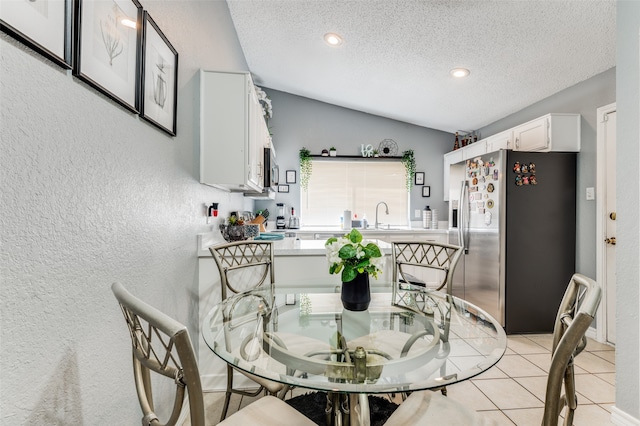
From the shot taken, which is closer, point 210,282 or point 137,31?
point 137,31

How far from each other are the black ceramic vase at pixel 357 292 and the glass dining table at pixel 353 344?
6cm

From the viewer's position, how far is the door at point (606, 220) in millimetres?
2662

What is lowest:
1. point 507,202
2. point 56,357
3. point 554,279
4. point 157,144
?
point 554,279

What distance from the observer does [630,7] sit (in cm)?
159

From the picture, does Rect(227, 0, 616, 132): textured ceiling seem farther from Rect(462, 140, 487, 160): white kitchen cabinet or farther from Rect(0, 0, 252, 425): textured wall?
Rect(0, 0, 252, 425): textured wall

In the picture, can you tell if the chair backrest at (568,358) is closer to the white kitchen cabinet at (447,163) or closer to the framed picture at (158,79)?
the framed picture at (158,79)

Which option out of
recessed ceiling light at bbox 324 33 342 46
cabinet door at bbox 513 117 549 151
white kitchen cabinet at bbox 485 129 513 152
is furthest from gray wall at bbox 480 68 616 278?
recessed ceiling light at bbox 324 33 342 46

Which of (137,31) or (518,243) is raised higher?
(137,31)

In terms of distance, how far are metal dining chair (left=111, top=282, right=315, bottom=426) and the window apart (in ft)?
12.7

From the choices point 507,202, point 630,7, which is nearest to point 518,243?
point 507,202

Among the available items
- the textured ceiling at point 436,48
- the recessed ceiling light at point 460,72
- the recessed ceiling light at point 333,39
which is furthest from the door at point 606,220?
the recessed ceiling light at point 333,39

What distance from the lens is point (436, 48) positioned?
276cm

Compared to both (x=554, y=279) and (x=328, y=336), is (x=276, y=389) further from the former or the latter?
(x=554, y=279)

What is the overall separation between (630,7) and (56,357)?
9.56 ft
